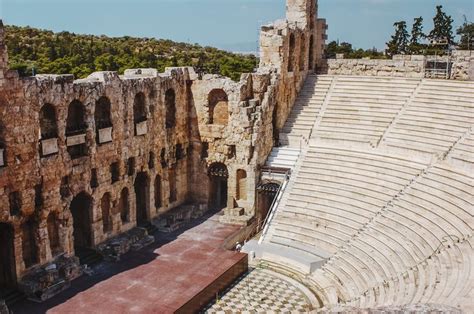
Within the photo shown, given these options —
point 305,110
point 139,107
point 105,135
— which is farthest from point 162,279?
point 305,110

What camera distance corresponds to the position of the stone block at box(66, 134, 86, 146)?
21.0m

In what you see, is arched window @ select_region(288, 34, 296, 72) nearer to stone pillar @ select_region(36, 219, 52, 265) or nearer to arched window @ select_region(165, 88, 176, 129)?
arched window @ select_region(165, 88, 176, 129)

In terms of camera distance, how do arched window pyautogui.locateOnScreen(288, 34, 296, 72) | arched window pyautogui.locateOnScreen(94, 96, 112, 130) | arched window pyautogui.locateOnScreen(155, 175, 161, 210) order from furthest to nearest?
arched window pyautogui.locateOnScreen(288, 34, 296, 72) → arched window pyautogui.locateOnScreen(155, 175, 161, 210) → arched window pyautogui.locateOnScreen(94, 96, 112, 130)

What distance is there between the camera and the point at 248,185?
89.4 feet

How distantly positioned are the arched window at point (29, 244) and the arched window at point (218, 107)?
11.9m

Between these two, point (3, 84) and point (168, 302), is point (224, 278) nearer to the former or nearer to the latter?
point (168, 302)

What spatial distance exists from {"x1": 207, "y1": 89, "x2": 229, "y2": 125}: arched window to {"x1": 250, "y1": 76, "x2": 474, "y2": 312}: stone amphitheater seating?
427 centimetres

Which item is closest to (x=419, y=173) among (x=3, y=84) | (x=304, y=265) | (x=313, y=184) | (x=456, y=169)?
(x=456, y=169)

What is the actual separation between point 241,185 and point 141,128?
6.56m

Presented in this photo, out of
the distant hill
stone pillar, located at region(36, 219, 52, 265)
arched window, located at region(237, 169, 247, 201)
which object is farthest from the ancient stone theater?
the distant hill

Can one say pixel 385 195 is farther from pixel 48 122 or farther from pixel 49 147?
pixel 48 122

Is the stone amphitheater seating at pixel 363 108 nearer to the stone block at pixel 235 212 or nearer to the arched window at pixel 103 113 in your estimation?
the stone block at pixel 235 212

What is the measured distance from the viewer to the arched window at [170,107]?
2775cm

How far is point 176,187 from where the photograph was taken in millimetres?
28656
